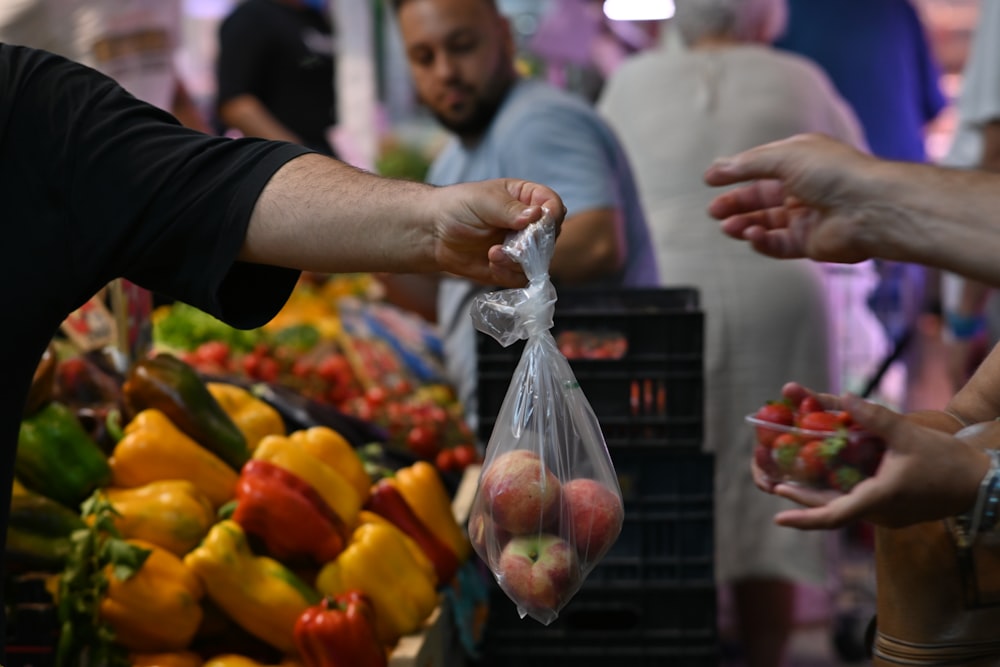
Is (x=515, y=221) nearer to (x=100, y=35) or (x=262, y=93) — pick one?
(x=100, y=35)

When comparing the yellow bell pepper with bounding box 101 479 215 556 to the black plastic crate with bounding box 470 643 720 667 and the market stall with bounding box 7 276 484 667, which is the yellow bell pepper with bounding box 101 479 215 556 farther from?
the black plastic crate with bounding box 470 643 720 667

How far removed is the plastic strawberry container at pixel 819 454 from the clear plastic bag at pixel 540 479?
8.1 inches

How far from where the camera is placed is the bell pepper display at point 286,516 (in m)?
2.13

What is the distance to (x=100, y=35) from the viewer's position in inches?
155

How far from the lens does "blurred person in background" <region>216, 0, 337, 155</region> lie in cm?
532

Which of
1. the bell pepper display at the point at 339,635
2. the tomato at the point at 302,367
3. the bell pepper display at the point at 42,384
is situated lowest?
the tomato at the point at 302,367

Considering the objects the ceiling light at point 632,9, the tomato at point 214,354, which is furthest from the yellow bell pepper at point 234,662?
the ceiling light at point 632,9

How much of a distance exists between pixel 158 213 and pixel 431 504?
3.29ft

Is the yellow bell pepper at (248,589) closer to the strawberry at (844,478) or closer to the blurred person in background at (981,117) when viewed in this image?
the strawberry at (844,478)

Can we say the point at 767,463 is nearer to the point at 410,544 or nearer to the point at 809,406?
the point at 809,406

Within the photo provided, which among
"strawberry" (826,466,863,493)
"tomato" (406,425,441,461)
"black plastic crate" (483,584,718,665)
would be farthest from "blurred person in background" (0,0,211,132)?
"strawberry" (826,466,863,493)

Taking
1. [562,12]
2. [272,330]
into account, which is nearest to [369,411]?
[272,330]

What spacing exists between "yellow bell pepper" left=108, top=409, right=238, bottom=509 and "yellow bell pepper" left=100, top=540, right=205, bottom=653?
19 cm

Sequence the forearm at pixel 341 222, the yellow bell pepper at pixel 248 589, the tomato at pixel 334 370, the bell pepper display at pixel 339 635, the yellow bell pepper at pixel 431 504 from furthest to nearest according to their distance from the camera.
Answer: the tomato at pixel 334 370
the yellow bell pepper at pixel 431 504
the yellow bell pepper at pixel 248 589
the bell pepper display at pixel 339 635
the forearm at pixel 341 222
